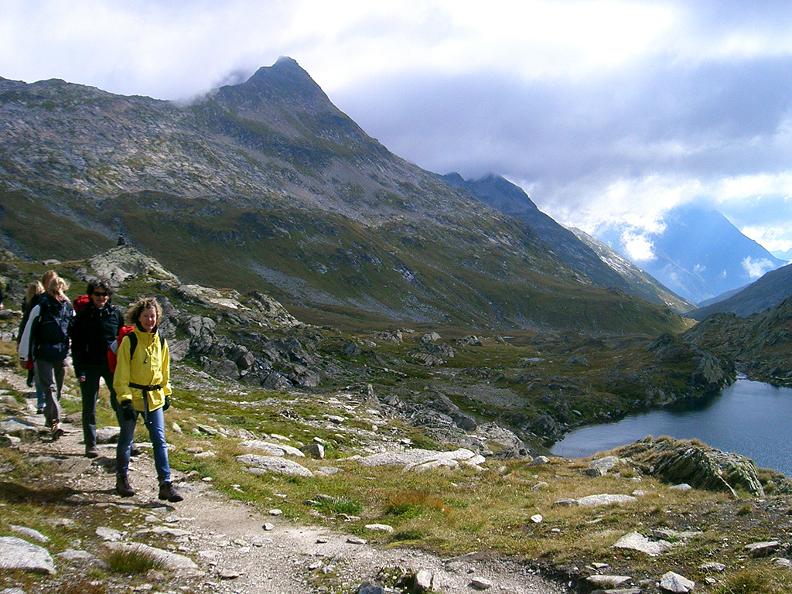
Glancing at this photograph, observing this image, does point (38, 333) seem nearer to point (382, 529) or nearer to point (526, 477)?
point (382, 529)

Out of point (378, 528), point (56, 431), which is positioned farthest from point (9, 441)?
point (378, 528)

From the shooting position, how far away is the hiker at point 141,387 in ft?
42.3

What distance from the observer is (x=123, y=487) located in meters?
13.1

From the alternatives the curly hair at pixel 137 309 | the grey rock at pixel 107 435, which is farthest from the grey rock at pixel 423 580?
the grey rock at pixel 107 435

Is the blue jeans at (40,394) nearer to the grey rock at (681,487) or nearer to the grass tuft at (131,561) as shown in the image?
the grass tuft at (131,561)

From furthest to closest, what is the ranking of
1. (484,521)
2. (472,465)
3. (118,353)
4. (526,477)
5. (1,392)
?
(472,465) < (526,477) < (1,392) < (484,521) < (118,353)

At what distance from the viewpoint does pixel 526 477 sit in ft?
81.4

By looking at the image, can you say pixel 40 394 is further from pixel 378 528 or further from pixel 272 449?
pixel 378 528

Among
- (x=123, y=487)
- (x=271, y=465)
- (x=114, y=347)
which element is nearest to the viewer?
(x=123, y=487)

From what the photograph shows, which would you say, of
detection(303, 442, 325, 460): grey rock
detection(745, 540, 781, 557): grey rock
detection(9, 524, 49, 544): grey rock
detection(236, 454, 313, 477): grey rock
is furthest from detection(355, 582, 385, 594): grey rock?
detection(303, 442, 325, 460): grey rock

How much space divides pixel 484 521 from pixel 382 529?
10.4 ft

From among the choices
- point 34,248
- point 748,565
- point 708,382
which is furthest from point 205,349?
point 34,248

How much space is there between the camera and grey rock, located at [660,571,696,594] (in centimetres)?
941

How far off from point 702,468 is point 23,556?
25097mm
